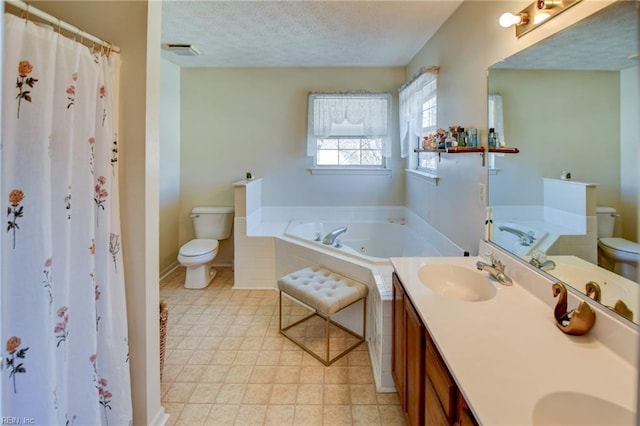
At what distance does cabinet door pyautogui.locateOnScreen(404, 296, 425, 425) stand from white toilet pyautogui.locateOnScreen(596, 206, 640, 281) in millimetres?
660

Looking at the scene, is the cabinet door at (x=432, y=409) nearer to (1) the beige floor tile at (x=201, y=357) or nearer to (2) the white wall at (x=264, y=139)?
(1) the beige floor tile at (x=201, y=357)

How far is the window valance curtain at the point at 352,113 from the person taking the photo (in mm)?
3977

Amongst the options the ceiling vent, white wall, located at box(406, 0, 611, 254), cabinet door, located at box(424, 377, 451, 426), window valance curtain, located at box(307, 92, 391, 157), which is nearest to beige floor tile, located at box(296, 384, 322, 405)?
cabinet door, located at box(424, 377, 451, 426)

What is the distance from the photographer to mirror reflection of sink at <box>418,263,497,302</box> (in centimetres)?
163

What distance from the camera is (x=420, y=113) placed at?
10.5 ft

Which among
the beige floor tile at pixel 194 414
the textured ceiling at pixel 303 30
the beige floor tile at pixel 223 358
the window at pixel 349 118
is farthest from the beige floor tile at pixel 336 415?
the window at pixel 349 118

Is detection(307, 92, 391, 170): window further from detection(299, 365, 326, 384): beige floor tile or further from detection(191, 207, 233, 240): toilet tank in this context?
detection(299, 365, 326, 384): beige floor tile

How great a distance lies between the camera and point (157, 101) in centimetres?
162

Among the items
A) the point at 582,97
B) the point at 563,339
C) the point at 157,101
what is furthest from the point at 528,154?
the point at 157,101

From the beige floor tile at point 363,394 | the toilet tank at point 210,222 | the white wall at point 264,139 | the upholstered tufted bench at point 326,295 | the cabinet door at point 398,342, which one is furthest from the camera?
the white wall at point 264,139

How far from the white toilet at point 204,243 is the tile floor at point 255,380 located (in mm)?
585

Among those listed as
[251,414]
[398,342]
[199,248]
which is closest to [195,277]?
[199,248]

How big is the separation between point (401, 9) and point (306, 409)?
277 centimetres

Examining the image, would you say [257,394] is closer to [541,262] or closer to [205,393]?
[205,393]
